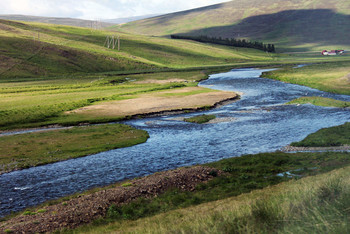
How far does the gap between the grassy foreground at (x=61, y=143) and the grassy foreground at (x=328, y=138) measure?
19.5 metres

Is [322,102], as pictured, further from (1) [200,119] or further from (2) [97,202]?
(2) [97,202]

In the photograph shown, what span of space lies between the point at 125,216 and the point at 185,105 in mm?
50950

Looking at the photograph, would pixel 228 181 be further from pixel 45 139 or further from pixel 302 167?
pixel 45 139

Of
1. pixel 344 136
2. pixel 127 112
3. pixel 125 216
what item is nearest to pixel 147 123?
pixel 127 112

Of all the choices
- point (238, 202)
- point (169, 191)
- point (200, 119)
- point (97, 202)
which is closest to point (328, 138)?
point (169, 191)

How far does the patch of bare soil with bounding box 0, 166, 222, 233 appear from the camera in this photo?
67.7 feet

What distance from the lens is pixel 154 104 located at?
73500mm

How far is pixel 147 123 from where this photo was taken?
58.4 m

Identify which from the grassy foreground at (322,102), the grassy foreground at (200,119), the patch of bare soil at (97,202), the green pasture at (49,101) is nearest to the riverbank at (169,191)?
the patch of bare soil at (97,202)

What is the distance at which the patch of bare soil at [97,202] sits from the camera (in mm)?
20625

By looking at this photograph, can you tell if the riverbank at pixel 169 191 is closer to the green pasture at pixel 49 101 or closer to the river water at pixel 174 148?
the river water at pixel 174 148

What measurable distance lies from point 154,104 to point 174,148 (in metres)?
33.1

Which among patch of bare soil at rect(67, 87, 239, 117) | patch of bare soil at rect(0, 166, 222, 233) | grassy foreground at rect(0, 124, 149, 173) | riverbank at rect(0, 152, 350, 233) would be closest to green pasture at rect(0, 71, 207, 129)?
patch of bare soil at rect(67, 87, 239, 117)

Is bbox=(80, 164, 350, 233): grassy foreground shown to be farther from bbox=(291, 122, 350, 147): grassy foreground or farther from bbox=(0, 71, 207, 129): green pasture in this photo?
bbox=(0, 71, 207, 129): green pasture
